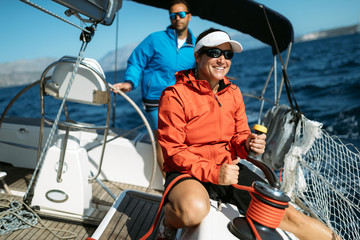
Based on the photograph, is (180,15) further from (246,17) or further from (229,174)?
(229,174)

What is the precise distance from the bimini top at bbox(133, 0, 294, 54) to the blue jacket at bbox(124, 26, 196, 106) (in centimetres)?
74

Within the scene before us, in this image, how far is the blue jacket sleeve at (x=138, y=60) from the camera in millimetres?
2211

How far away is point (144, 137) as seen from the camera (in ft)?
8.90

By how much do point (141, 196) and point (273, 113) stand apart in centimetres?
145

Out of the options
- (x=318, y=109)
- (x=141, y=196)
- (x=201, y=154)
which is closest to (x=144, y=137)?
(x=141, y=196)

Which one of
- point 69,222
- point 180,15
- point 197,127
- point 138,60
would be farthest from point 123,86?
point 69,222

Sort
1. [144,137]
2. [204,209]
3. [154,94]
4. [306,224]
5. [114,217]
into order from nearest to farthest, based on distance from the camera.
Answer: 1. [204,209]
2. [306,224]
3. [114,217]
4. [154,94]
5. [144,137]

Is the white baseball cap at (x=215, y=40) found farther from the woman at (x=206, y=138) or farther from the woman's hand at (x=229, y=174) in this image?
the woman's hand at (x=229, y=174)

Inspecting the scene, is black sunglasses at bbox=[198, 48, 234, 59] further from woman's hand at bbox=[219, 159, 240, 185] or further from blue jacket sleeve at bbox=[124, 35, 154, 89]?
blue jacket sleeve at bbox=[124, 35, 154, 89]

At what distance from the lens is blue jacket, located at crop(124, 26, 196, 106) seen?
2195mm

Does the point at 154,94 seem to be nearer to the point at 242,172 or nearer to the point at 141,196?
the point at 141,196

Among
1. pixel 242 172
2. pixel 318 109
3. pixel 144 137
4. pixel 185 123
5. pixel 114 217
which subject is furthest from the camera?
pixel 318 109

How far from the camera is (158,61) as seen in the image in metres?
2.21

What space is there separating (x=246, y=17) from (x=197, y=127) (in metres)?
1.90
